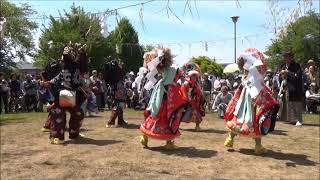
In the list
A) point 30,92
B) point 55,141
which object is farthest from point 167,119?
point 30,92

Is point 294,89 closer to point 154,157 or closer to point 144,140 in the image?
point 144,140

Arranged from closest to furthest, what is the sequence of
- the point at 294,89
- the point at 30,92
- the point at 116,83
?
the point at 116,83 → the point at 294,89 → the point at 30,92

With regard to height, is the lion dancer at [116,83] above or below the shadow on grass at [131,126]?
above

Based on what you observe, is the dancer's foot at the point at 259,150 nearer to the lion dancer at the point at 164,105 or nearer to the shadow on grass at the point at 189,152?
the shadow on grass at the point at 189,152

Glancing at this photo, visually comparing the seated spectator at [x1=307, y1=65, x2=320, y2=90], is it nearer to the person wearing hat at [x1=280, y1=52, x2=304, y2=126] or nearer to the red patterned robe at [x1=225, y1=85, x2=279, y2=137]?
the person wearing hat at [x1=280, y1=52, x2=304, y2=126]

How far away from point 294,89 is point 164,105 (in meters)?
5.72

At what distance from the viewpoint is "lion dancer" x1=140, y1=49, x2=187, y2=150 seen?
9.42 metres

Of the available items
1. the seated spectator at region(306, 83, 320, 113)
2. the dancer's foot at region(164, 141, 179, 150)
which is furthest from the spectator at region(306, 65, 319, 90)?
the dancer's foot at region(164, 141, 179, 150)

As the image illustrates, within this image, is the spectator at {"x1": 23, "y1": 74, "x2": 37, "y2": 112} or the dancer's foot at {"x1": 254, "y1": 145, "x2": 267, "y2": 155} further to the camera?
the spectator at {"x1": 23, "y1": 74, "x2": 37, "y2": 112}

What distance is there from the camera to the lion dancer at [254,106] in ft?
29.7

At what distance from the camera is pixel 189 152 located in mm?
9531

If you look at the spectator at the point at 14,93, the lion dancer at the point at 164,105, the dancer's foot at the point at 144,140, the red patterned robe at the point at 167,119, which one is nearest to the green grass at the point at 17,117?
the spectator at the point at 14,93

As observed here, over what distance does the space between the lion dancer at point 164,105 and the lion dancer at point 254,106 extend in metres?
1.01

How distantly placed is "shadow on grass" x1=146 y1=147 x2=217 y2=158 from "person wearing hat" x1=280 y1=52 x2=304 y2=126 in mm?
4842
